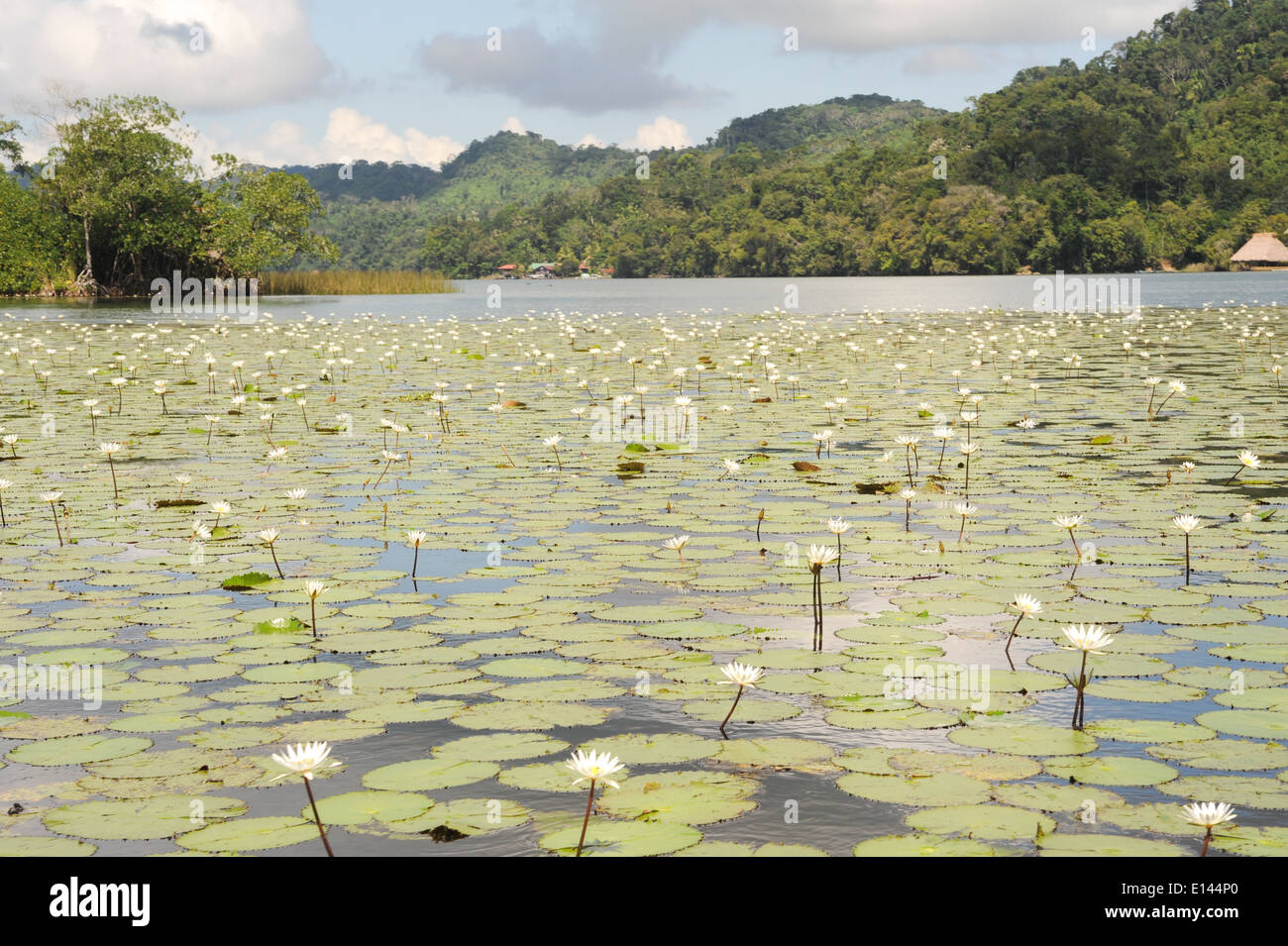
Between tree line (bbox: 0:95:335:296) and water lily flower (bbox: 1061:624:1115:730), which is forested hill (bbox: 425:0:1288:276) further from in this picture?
water lily flower (bbox: 1061:624:1115:730)

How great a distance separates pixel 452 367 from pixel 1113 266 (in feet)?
221

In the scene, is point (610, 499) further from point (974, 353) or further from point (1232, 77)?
point (1232, 77)

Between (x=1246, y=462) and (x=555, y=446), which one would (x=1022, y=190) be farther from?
(x=1246, y=462)

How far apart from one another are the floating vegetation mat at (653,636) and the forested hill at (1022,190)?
2822 inches

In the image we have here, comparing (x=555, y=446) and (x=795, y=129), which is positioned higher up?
(x=795, y=129)

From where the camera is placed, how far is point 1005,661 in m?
4.52

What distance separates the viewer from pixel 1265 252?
247 feet

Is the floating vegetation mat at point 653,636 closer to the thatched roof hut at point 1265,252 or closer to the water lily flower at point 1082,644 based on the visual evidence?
the water lily flower at point 1082,644

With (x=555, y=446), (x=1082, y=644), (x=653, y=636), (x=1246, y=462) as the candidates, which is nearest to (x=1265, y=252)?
(x=555, y=446)

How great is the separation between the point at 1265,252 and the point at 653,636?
268 feet

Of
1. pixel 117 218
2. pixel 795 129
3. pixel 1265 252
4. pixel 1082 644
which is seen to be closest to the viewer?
pixel 1082 644

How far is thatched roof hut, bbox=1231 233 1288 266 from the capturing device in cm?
7531

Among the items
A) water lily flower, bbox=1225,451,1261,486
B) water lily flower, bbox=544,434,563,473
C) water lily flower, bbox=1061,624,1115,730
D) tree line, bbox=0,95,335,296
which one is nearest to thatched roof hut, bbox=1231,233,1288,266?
tree line, bbox=0,95,335,296
